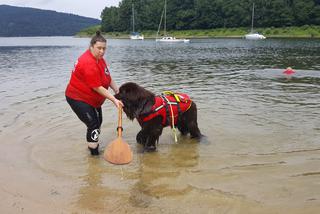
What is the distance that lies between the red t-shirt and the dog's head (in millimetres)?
400

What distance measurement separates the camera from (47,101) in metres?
12.9

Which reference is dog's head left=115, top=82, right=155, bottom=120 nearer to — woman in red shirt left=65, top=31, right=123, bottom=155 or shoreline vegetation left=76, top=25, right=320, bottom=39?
woman in red shirt left=65, top=31, right=123, bottom=155

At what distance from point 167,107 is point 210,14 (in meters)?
129

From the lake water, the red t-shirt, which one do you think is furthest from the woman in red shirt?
the lake water

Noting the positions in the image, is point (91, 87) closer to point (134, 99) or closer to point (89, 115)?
point (89, 115)

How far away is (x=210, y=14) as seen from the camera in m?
131

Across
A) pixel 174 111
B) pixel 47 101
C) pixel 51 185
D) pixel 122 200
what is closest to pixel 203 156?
pixel 174 111

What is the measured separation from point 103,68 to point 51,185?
2.29 meters

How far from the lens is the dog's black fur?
22.6 ft

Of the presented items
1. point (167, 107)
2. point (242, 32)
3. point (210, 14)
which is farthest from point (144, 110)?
point (210, 14)

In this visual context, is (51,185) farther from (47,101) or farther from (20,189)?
(47,101)

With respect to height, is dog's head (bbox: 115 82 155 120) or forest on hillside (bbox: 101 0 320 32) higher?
forest on hillside (bbox: 101 0 320 32)

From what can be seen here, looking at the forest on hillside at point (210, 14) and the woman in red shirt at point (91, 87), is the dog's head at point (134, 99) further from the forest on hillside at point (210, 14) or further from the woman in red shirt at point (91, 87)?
the forest on hillside at point (210, 14)

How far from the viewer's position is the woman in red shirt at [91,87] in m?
6.49
